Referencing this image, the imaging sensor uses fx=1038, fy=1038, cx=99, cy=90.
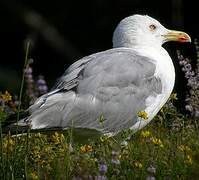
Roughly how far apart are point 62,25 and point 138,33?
7.62 m

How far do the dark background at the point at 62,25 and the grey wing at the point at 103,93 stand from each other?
6967 millimetres

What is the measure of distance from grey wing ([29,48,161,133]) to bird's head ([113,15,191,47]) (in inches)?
22.4

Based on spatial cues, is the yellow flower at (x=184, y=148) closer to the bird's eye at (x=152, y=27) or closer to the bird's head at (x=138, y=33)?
the bird's head at (x=138, y=33)

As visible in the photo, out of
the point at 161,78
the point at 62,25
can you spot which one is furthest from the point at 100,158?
the point at 62,25

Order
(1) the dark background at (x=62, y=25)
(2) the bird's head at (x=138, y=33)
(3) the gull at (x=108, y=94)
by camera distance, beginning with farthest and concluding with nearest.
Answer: (1) the dark background at (x=62, y=25) < (2) the bird's head at (x=138, y=33) < (3) the gull at (x=108, y=94)

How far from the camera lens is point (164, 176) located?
19.9 ft

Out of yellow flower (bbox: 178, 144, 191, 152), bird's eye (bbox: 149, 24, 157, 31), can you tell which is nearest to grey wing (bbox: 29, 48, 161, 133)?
bird's eye (bbox: 149, 24, 157, 31)

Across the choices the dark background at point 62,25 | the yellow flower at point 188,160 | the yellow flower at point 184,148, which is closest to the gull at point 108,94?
the yellow flower at point 184,148

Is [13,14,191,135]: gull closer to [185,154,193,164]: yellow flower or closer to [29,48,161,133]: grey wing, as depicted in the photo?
[29,48,161,133]: grey wing

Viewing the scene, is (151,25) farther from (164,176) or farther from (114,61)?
(164,176)

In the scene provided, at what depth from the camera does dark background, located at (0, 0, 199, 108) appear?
15.0m

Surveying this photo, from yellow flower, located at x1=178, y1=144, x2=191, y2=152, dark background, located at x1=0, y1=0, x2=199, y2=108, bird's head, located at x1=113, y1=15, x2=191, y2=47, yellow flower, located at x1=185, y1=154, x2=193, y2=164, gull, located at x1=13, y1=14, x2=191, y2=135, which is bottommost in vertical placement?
yellow flower, located at x1=185, y1=154, x2=193, y2=164

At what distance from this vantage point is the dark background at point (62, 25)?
589 inches

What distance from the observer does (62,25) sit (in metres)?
15.8
